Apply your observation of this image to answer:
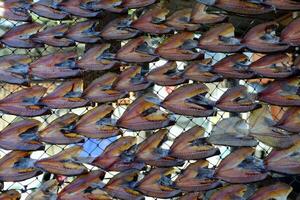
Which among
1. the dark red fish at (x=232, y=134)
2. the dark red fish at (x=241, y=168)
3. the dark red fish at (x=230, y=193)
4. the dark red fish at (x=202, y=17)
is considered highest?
the dark red fish at (x=202, y=17)

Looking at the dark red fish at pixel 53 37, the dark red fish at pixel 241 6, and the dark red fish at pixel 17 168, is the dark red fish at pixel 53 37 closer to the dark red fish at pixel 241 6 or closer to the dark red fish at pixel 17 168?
the dark red fish at pixel 17 168

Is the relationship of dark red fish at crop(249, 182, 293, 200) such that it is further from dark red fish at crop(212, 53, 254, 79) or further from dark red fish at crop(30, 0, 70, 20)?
dark red fish at crop(30, 0, 70, 20)

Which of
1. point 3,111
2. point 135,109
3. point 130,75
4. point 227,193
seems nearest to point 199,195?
point 227,193

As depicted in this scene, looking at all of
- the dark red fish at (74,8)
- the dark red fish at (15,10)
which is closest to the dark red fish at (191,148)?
the dark red fish at (74,8)

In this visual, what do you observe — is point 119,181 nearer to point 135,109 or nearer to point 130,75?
point 135,109

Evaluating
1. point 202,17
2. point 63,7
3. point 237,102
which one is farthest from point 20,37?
point 237,102
